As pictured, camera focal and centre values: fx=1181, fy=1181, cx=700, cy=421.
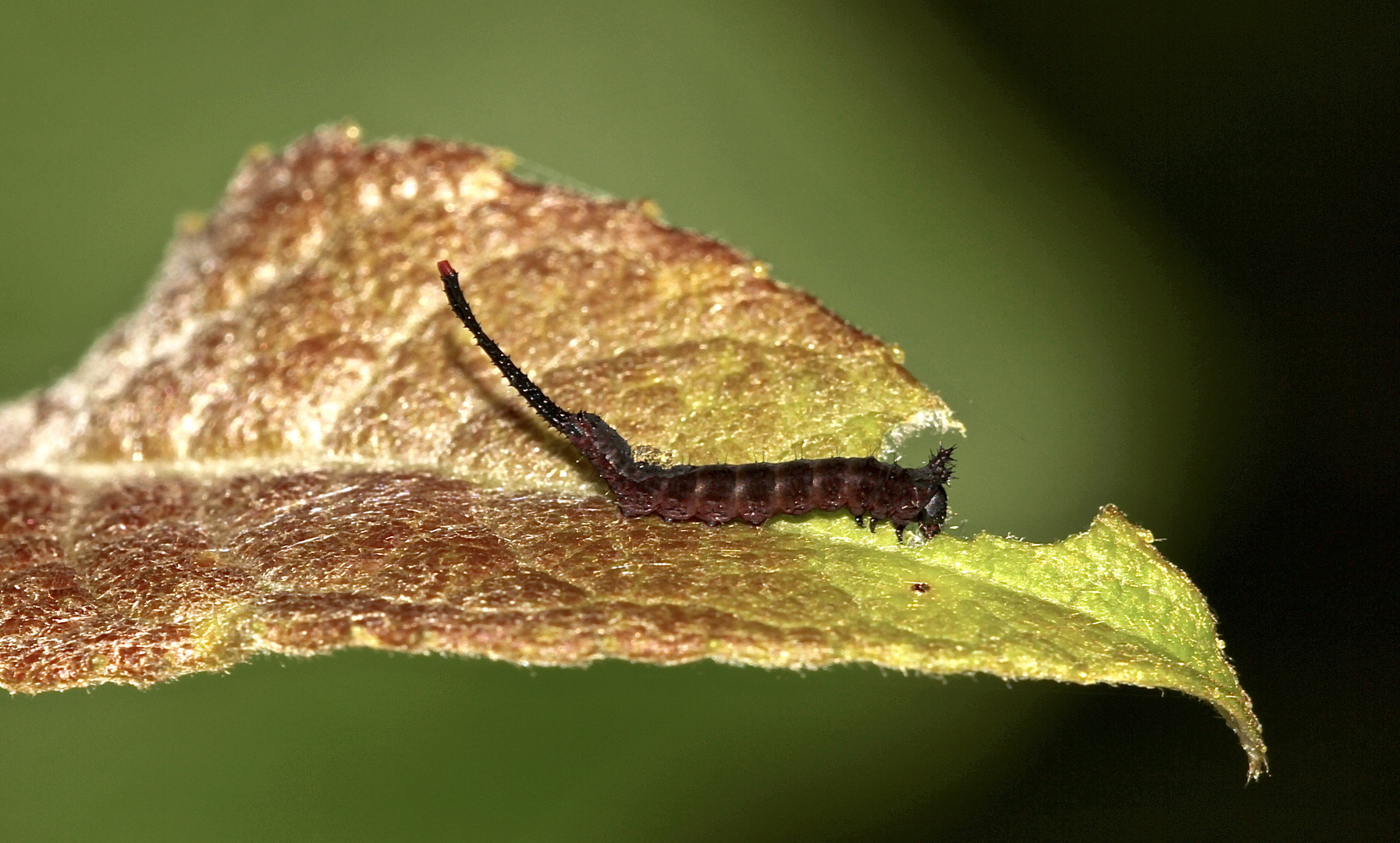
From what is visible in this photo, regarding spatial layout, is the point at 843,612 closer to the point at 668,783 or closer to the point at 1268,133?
the point at 668,783

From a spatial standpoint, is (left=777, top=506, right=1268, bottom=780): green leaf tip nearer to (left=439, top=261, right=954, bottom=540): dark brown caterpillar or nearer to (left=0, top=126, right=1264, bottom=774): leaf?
(left=0, top=126, right=1264, bottom=774): leaf

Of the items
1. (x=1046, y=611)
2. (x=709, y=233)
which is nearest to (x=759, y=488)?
(x=1046, y=611)

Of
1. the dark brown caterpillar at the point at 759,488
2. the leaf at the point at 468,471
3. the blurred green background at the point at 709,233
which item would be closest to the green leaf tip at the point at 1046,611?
the leaf at the point at 468,471

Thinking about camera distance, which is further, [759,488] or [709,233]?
[709,233]

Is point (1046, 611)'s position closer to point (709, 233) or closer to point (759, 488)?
point (759, 488)

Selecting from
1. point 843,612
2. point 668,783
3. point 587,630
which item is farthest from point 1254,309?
point 587,630
